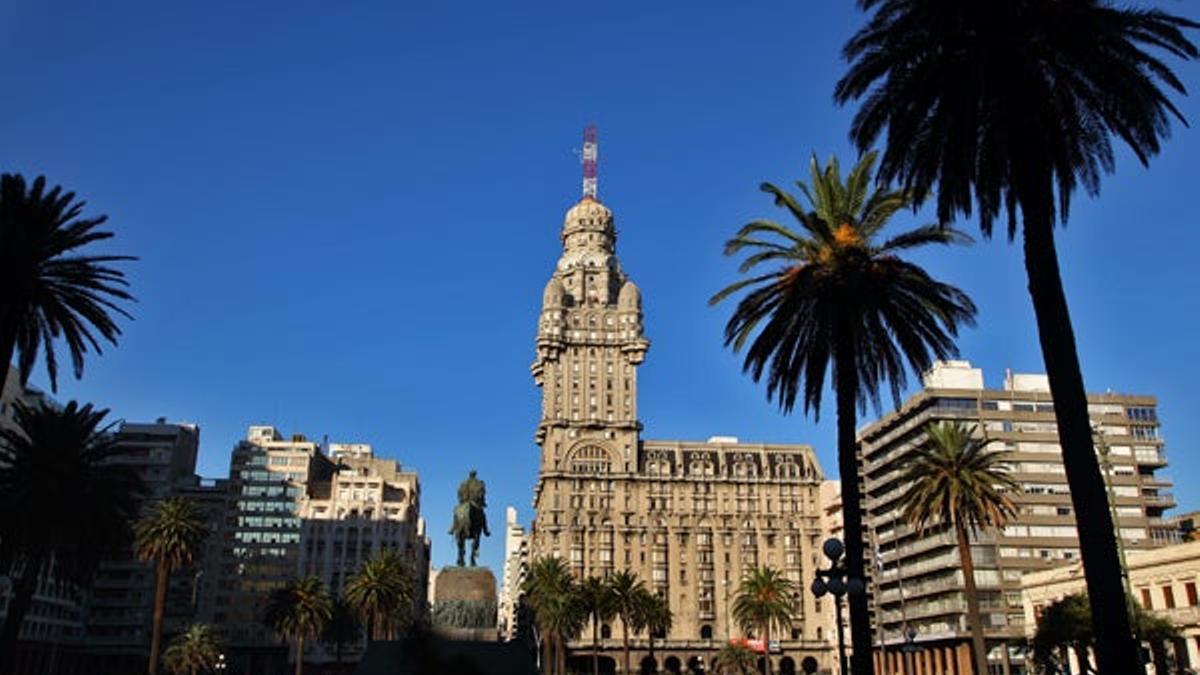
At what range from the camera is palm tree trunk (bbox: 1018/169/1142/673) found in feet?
70.4

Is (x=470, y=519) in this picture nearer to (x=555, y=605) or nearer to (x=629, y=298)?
(x=555, y=605)

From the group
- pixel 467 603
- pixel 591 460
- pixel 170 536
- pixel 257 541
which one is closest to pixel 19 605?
pixel 467 603

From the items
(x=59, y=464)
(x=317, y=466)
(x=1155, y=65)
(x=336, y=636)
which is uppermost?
(x=317, y=466)

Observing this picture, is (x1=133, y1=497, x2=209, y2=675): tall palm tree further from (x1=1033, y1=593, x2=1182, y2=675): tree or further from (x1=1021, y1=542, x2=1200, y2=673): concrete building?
(x1=1021, y1=542, x2=1200, y2=673): concrete building

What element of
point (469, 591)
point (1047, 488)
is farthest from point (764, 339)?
point (1047, 488)

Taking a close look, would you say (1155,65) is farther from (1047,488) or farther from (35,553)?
(1047,488)

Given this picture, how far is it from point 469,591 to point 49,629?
285 ft

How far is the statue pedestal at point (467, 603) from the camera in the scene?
61.3 m

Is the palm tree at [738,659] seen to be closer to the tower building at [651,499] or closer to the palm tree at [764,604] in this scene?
the palm tree at [764,604]

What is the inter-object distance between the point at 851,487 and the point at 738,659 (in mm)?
102965

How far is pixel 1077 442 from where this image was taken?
76.1ft

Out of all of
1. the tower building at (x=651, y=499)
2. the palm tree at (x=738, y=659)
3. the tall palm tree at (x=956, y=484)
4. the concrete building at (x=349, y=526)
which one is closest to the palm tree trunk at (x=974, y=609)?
the tall palm tree at (x=956, y=484)

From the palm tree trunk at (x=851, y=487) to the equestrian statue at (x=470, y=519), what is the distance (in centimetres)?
4176

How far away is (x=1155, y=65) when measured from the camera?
86.0 ft
